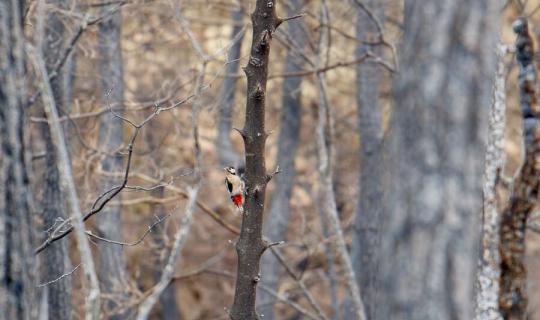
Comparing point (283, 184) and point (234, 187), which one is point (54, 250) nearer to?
point (234, 187)

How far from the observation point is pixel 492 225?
20.1 ft

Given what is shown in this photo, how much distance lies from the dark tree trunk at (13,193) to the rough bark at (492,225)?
10.9 ft

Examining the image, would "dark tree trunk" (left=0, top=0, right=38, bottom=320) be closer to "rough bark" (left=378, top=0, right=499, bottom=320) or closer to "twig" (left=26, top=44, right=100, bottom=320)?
"twig" (left=26, top=44, right=100, bottom=320)

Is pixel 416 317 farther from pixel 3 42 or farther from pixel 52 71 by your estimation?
pixel 52 71

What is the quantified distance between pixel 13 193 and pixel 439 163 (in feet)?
5.52

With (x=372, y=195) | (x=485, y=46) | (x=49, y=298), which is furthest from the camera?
(x=372, y=195)

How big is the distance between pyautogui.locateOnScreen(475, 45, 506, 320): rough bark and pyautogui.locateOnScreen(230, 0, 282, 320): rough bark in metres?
1.76

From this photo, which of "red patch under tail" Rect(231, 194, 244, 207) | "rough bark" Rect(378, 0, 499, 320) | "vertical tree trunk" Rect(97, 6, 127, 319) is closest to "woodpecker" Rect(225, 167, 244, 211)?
"red patch under tail" Rect(231, 194, 244, 207)

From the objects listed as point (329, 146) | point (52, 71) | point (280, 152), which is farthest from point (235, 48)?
point (52, 71)

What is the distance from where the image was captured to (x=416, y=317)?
358 centimetres

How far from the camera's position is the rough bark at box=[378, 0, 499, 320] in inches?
141

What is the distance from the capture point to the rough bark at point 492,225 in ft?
19.6

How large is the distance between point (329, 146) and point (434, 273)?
6198 millimetres

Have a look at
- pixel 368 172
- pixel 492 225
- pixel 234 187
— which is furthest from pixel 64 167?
pixel 368 172
